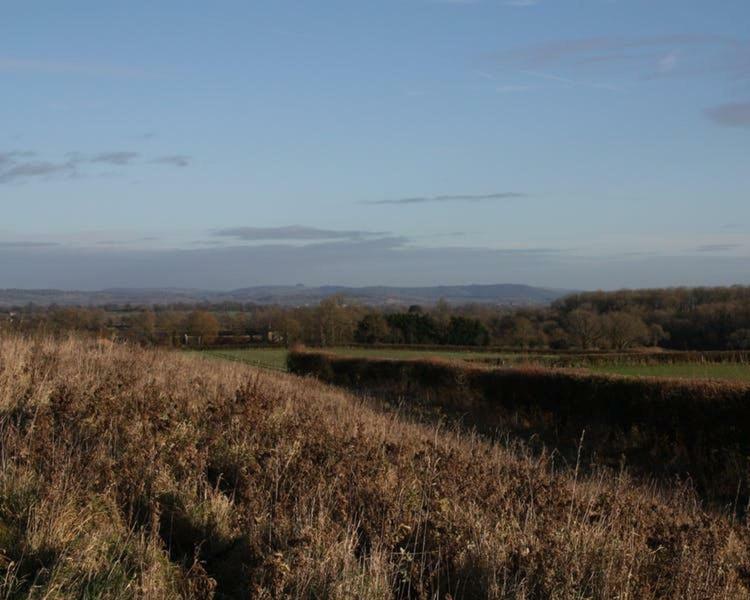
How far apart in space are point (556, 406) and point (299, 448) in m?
16.5

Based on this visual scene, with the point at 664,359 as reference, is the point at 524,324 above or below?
below

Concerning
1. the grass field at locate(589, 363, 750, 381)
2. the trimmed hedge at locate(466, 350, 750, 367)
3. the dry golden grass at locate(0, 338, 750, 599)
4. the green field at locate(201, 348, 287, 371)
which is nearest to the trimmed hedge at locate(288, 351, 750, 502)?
the grass field at locate(589, 363, 750, 381)

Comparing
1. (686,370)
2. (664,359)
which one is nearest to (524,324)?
(664,359)

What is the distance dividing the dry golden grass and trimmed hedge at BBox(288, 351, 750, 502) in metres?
6.37

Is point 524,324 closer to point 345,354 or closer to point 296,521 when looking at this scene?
point 345,354

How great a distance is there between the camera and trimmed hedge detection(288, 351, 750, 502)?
17484mm

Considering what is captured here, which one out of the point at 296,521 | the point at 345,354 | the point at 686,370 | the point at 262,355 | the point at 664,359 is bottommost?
the point at 262,355

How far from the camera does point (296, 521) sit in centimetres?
623

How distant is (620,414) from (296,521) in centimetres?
1657

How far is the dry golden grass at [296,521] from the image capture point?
520cm

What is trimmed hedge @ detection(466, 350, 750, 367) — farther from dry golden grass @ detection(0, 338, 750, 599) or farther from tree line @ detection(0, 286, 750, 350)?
dry golden grass @ detection(0, 338, 750, 599)

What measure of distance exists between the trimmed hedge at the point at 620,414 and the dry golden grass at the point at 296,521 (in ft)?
20.9

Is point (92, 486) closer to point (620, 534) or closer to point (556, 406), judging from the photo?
point (620, 534)

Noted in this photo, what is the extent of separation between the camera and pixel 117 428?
8.63 metres
